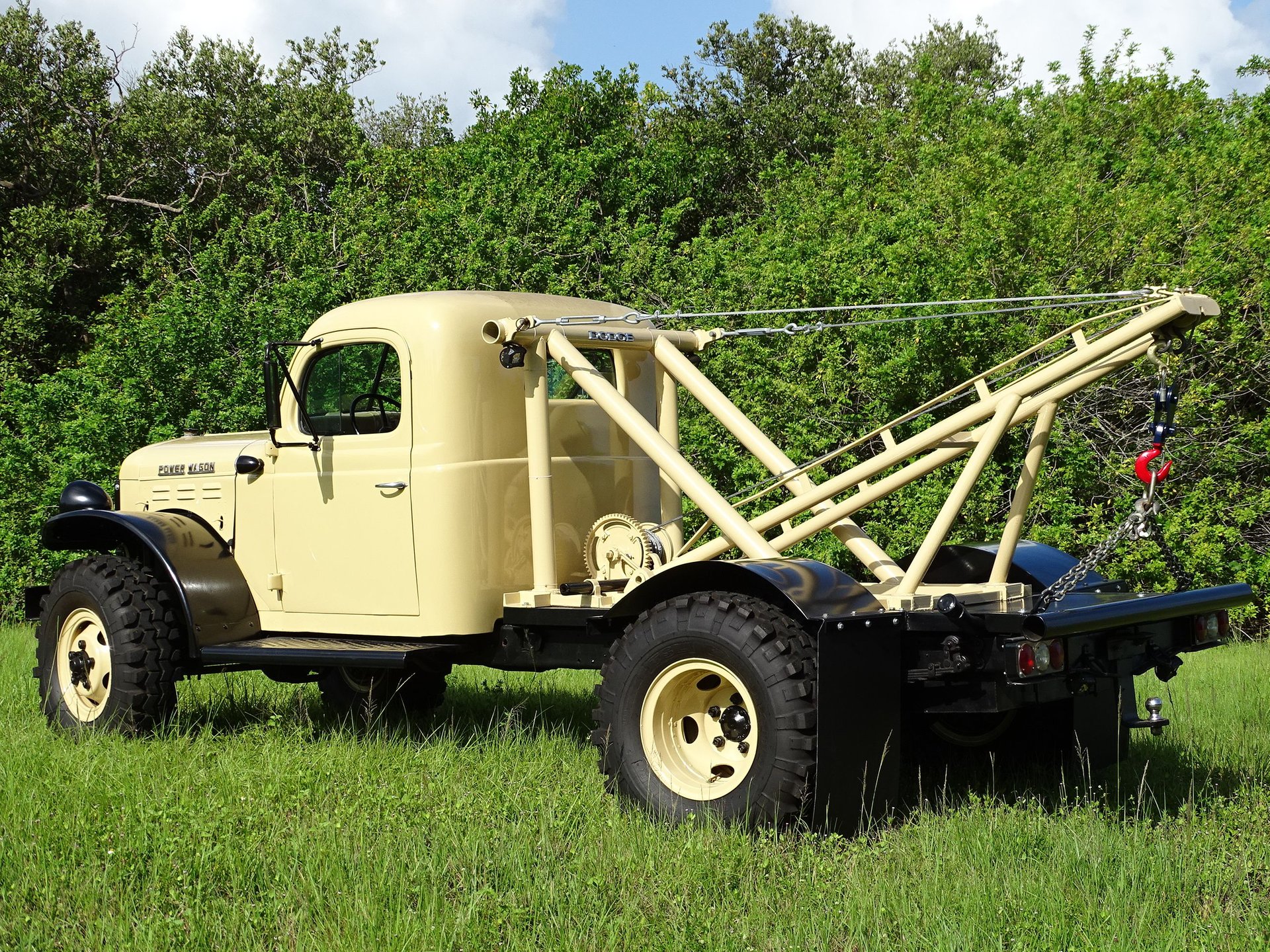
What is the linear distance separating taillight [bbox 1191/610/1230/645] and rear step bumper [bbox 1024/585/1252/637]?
50 mm

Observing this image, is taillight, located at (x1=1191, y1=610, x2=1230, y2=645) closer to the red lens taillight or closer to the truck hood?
the red lens taillight

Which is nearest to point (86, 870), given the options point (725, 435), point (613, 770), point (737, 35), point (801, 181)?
point (613, 770)

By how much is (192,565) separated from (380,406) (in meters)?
1.34

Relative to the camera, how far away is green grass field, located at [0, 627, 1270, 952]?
3.96 meters

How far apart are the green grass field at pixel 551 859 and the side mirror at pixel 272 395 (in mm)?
1597

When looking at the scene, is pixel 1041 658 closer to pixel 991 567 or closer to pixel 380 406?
pixel 991 567

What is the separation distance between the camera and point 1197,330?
11.8 metres

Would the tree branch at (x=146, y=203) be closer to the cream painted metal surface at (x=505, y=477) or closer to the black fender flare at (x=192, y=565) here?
the black fender flare at (x=192, y=565)

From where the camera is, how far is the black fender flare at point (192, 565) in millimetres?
6879

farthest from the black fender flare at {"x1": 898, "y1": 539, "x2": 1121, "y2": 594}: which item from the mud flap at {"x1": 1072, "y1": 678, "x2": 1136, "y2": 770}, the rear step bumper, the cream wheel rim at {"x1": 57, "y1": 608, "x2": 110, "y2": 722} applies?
the cream wheel rim at {"x1": 57, "y1": 608, "x2": 110, "y2": 722}

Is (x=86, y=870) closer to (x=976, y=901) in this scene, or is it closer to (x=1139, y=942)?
(x=976, y=901)

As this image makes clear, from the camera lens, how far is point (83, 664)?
723 cm

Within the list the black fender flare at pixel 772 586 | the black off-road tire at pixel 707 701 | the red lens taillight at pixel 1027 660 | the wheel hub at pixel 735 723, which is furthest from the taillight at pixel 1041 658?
the wheel hub at pixel 735 723

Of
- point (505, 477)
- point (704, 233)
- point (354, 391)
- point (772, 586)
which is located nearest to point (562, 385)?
point (505, 477)
